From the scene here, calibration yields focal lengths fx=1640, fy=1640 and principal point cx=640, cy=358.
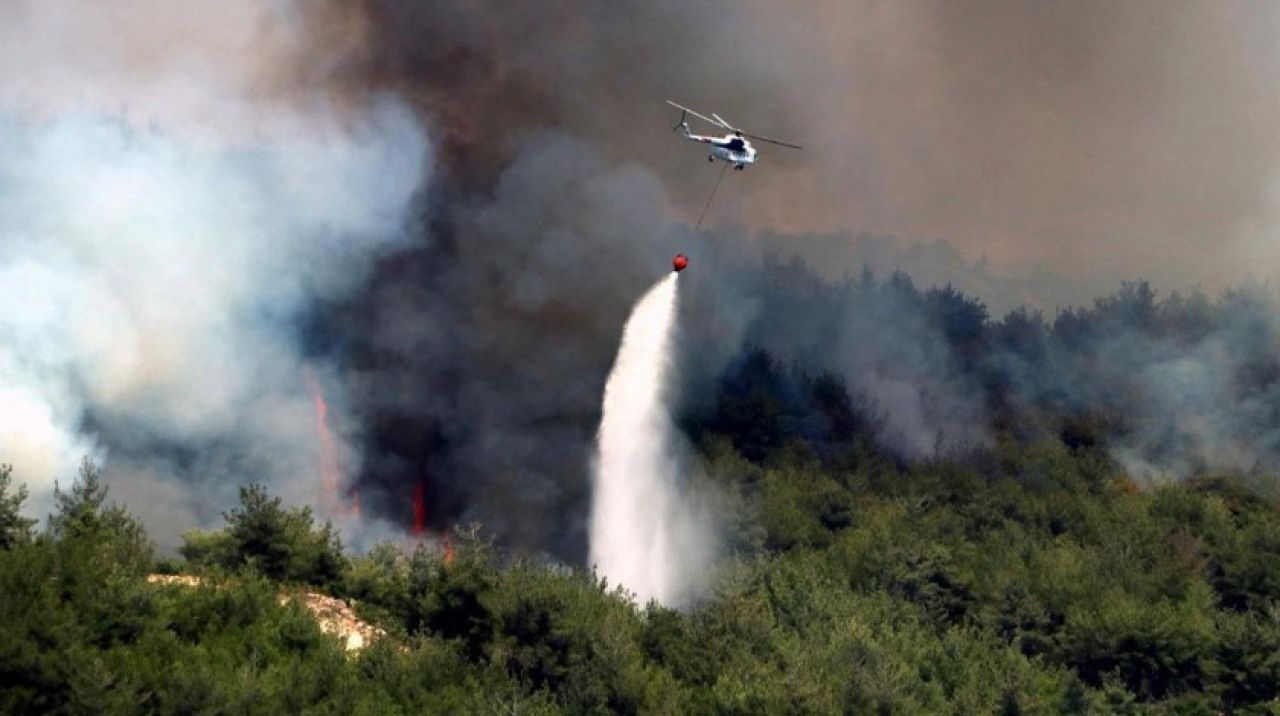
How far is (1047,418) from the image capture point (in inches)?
5113

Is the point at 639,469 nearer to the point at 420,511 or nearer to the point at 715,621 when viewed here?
the point at 420,511

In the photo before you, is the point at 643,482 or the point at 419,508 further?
the point at 419,508

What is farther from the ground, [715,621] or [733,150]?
[733,150]

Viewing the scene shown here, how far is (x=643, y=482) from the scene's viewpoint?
92000 mm

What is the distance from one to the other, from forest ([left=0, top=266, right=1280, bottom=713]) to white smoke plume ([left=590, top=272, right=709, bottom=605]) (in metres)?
3.01

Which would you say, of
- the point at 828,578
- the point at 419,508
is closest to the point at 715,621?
the point at 828,578

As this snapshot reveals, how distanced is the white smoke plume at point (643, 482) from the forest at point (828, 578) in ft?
9.86

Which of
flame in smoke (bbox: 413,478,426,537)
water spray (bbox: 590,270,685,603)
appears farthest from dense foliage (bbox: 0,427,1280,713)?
flame in smoke (bbox: 413,478,426,537)

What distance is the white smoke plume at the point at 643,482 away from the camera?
84875 mm

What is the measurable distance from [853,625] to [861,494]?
38.6m

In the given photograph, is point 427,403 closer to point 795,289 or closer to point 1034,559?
point 1034,559

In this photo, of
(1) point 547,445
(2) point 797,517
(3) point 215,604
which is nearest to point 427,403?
(1) point 547,445

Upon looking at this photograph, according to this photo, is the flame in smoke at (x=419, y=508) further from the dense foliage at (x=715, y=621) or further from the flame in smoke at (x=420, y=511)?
the dense foliage at (x=715, y=621)

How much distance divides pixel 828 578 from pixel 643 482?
12.7 meters
